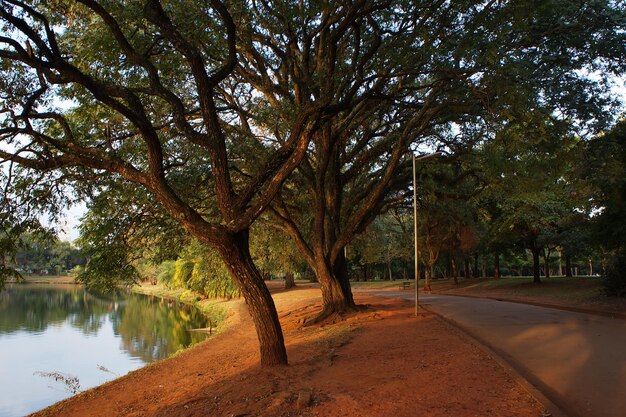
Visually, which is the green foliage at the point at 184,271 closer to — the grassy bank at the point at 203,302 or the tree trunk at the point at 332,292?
the grassy bank at the point at 203,302

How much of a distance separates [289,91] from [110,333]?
20.6 m

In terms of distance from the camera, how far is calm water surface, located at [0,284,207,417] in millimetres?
15930

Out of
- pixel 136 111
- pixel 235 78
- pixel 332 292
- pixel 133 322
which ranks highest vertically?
pixel 235 78

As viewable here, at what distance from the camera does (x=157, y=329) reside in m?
30.2

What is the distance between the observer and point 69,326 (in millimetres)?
30875

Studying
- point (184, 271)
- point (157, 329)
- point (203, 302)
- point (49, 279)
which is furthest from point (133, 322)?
point (49, 279)

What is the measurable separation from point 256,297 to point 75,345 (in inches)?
777

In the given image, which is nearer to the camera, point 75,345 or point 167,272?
point 75,345

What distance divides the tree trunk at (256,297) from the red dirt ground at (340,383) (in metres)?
0.37

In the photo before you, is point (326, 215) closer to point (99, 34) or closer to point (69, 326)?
point (99, 34)

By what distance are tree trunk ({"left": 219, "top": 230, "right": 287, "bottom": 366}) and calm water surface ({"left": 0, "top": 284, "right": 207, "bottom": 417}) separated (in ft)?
31.2

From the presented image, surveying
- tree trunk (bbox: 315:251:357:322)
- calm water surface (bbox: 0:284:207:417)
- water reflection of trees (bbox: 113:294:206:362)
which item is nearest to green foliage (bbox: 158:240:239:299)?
water reflection of trees (bbox: 113:294:206:362)

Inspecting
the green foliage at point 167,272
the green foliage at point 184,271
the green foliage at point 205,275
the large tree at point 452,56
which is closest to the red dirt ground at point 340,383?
the large tree at point 452,56

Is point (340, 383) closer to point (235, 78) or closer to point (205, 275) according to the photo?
point (235, 78)
